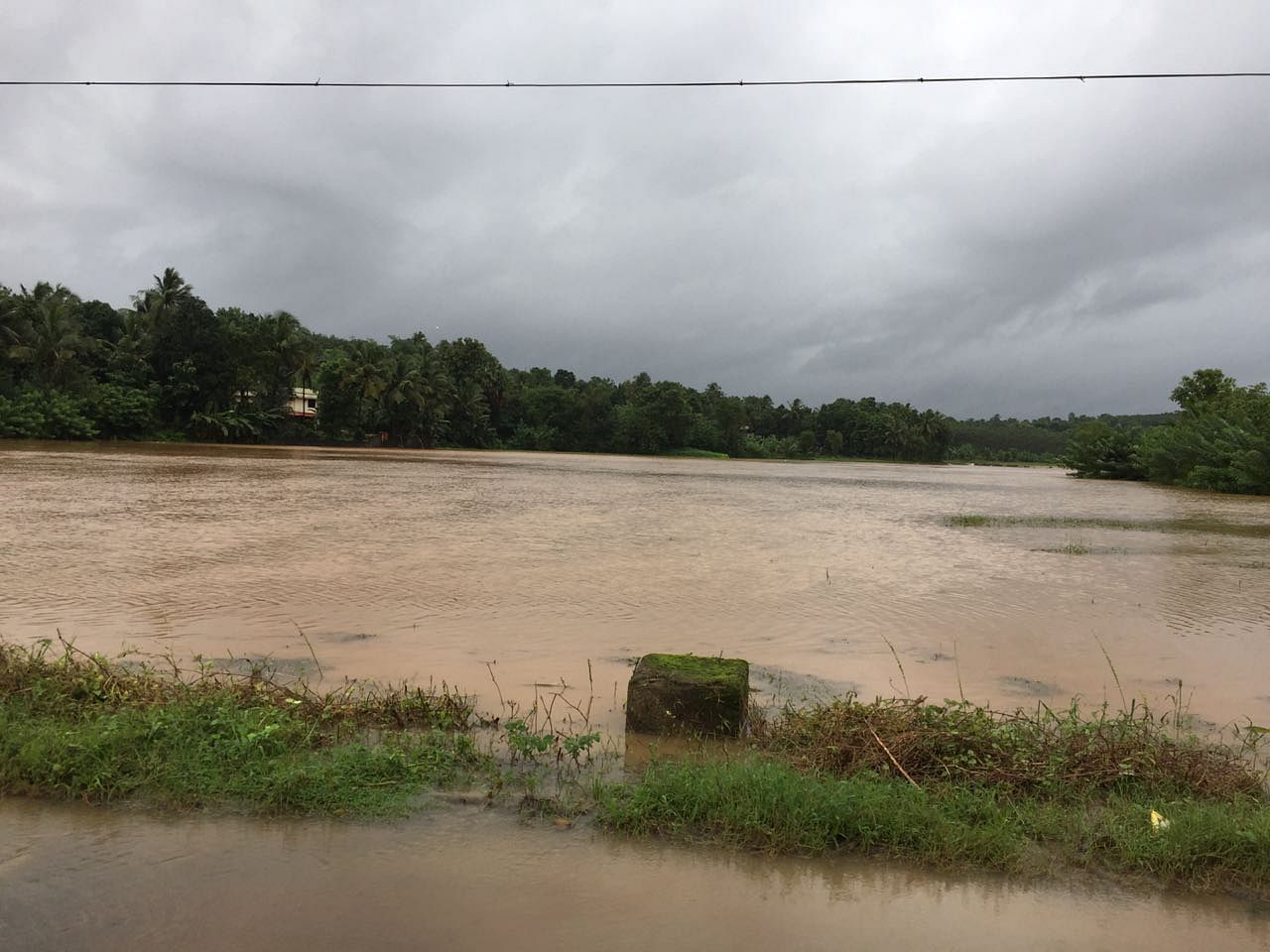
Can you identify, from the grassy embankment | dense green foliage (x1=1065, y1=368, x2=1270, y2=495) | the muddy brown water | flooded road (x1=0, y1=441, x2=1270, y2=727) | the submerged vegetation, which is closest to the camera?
the muddy brown water

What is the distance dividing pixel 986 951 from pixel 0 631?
7548mm

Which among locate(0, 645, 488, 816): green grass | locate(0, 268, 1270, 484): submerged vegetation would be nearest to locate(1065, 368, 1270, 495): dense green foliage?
locate(0, 268, 1270, 484): submerged vegetation

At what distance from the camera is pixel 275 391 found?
6322cm

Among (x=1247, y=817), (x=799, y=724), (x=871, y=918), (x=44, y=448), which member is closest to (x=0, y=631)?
(x=799, y=724)

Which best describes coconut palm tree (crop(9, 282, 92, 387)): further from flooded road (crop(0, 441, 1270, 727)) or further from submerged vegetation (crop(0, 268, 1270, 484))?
flooded road (crop(0, 441, 1270, 727))

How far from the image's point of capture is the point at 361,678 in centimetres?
609

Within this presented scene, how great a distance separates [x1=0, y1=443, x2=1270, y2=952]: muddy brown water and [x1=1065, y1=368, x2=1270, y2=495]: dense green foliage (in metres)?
18.1

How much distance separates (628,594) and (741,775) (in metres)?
6.14

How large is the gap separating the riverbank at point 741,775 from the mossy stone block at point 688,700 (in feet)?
0.73

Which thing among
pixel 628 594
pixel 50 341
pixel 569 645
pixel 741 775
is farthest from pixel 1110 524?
pixel 50 341

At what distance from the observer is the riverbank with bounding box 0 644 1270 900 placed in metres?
3.49

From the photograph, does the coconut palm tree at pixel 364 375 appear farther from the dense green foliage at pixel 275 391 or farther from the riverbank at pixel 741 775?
the riverbank at pixel 741 775

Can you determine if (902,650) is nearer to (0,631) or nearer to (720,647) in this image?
(720,647)

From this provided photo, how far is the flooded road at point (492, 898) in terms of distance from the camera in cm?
289
